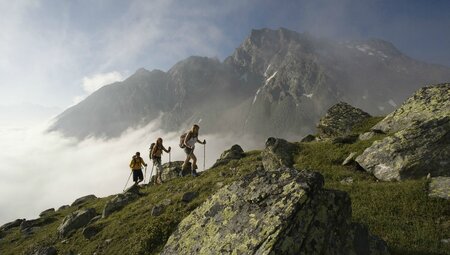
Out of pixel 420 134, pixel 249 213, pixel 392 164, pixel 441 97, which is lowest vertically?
pixel 249 213

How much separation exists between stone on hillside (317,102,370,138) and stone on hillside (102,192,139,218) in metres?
18.5

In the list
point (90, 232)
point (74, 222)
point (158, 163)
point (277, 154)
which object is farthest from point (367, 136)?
point (74, 222)

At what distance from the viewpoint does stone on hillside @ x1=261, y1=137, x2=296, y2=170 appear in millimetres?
24031

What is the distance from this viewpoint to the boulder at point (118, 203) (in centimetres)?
2512

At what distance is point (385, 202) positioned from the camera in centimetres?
1485

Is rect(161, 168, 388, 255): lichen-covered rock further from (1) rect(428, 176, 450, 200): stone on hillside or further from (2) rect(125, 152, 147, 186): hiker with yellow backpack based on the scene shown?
(2) rect(125, 152, 147, 186): hiker with yellow backpack

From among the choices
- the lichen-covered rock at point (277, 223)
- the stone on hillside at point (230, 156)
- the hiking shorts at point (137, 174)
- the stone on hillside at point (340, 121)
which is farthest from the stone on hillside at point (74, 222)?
the stone on hillside at point (340, 121)

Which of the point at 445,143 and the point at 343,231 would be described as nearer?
the point at 343,231

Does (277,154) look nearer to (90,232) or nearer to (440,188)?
(440,188)

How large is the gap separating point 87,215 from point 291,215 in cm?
2161

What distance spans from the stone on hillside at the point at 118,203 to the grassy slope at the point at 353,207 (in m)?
1.07

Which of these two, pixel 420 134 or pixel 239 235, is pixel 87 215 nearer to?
pixel 239 235

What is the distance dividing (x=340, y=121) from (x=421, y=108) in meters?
8.36

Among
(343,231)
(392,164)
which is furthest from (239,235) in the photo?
(392,164)
